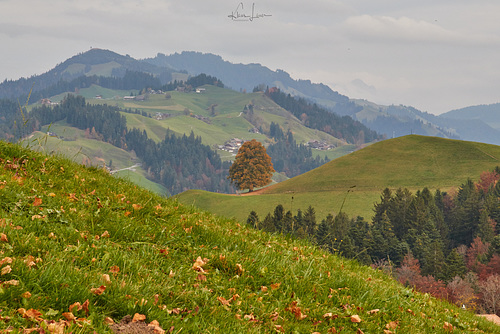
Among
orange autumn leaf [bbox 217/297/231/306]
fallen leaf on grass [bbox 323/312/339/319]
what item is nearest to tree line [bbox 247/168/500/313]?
fallen leaf on grass [bbox 323/312/339/319]

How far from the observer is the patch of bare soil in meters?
5.43

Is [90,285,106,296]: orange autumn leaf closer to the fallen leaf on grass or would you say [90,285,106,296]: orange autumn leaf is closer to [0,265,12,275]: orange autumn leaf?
[0,265,12,275]: orange autumn leaf

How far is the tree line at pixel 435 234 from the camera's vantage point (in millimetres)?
83812

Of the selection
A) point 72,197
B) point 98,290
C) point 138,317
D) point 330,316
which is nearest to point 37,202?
point 72,197

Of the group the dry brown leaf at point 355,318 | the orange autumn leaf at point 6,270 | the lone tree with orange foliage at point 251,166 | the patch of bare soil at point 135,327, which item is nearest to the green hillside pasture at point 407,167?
the lone tree with orange foliage at point 251,166

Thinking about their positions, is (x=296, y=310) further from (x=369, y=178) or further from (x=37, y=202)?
(x=369, y=178)

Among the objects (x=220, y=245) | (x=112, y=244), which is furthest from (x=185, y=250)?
(x=112, y=244)

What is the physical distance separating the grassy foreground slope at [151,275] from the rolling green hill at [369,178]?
4389 inches

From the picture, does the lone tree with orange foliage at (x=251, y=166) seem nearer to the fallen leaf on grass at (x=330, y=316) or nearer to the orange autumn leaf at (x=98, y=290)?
the fallen leaf on grass at (x=330, y=316)

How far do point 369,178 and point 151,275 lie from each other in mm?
144176

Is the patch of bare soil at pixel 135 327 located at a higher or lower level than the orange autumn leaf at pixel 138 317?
lower

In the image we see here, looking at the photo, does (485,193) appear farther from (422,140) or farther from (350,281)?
(350,281)

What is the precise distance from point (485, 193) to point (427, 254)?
41262mm

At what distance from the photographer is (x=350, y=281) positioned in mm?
9148
